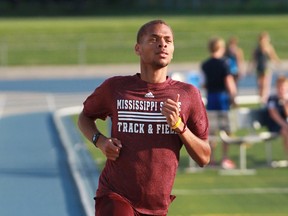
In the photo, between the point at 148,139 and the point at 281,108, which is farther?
the point at 281,108

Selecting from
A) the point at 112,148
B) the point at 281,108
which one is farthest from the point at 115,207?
the point at 281,108

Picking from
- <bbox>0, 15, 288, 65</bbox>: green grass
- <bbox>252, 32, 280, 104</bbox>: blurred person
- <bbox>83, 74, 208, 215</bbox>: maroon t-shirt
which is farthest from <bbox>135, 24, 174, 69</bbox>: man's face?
<bbox>0, 15, 288, 65</bbox>: green grass

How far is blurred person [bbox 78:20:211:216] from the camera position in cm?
655

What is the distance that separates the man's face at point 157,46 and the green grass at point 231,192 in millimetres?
5952

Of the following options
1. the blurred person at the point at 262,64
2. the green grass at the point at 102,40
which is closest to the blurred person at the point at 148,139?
the blurred person at the point at 262,64

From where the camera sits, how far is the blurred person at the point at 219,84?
53.0 ft

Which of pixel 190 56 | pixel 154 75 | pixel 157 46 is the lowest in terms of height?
pixel 190 56

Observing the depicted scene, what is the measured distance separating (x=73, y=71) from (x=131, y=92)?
33056mm

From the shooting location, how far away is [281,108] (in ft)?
54.7

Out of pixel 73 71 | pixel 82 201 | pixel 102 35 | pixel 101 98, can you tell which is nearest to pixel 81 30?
pixel 102 35

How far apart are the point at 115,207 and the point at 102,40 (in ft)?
143

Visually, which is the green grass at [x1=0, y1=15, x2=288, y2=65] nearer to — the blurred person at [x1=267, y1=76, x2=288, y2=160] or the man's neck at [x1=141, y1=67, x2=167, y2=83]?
the blurred person at [x1=267, y1=76, x2=288, y2=160]

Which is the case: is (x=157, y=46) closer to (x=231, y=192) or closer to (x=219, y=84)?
(x=231, y=192)

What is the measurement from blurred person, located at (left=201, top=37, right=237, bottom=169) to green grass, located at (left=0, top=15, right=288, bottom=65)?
2513cm
